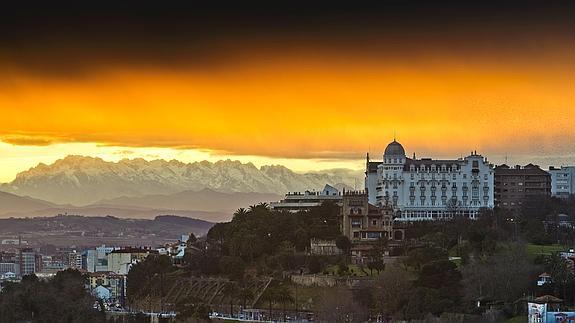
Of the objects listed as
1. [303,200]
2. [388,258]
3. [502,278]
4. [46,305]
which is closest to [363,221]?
[388,258]

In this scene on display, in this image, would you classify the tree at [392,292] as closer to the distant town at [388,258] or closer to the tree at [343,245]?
the distant town at [388,258]

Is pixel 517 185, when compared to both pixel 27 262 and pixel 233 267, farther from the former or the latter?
pixel 27 262

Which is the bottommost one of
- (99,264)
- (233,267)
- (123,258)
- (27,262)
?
(27,262)

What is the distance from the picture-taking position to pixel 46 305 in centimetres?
3778

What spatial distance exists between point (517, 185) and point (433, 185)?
4.79 metres

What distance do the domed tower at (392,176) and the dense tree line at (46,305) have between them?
471 inches

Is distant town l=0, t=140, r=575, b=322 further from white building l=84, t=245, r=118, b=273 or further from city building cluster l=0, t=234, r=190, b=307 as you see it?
white building l=84, t=245, r=118, b=273

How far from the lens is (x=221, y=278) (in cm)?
4275

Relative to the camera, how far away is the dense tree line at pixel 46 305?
120 feet

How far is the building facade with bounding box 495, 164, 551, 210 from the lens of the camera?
169ft

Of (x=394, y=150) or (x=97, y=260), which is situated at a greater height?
(x=394, y=150)

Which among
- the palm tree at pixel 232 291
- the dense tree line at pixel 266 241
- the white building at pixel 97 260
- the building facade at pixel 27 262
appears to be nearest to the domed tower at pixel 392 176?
the dense tree line at pixel 266 241

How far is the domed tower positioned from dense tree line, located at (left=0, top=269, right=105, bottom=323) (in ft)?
39.2

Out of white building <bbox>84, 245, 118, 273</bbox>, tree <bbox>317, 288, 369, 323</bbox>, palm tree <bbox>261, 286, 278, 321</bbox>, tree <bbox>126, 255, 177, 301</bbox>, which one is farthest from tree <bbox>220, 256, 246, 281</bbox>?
white building <bbox>84, 245, 118, 273</bbox>
